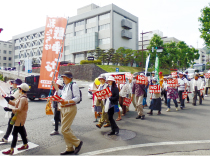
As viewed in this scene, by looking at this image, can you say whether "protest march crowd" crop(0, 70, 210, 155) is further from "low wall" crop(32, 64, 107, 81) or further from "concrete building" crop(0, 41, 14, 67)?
"concrete building" crop(0, 41, 14, 67)

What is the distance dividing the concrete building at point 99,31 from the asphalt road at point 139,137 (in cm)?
4114

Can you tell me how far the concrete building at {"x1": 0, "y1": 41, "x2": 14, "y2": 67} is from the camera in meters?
78.2

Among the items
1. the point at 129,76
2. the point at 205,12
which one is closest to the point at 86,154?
the point at 129,76

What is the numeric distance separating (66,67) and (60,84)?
31.5 meters

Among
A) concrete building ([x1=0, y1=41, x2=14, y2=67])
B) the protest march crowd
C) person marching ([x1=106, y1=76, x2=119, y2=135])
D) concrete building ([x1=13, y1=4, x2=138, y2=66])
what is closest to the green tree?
the protest march crowd

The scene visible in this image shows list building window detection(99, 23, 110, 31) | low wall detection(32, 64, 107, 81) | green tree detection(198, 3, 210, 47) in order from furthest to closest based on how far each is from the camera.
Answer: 1. building window detection(99, 23, 110, 31)
2. low wall detection(32, 64, 107, 81)
3. green tree detection(198, 3, 210, 47)

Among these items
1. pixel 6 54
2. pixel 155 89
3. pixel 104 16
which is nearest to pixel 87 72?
pixel 104 16

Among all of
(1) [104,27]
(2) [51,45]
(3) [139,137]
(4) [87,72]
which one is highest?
(1) [104,27]

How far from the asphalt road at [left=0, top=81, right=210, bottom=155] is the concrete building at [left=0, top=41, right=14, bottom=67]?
83.0 metres

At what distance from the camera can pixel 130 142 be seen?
4699 mm

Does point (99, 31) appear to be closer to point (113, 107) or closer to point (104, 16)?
point (104, 16)

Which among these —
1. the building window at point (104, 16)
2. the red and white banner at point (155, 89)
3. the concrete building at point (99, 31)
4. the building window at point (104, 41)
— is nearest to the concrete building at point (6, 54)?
the concrete building at point (99, 31)

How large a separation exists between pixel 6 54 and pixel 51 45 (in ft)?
282

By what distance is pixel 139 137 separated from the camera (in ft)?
16.7
